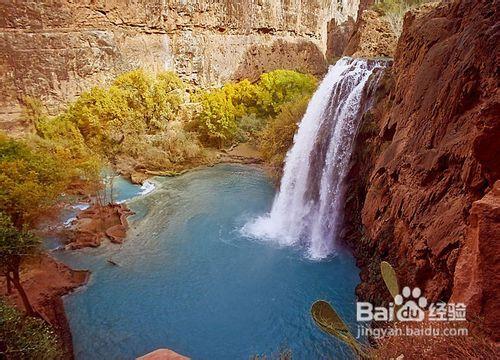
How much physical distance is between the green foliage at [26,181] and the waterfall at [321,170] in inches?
311

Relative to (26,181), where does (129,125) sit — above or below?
below

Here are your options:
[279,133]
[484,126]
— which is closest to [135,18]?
[279,133]

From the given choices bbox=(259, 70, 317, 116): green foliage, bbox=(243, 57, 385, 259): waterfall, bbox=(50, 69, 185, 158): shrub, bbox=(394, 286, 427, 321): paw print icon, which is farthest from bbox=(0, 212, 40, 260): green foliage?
bbox=(259, 70, 317, 116): green foliage

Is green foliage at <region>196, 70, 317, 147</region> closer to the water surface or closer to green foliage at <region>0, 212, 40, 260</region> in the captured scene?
the water surface

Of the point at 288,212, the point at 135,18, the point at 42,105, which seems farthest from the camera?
the point at 135,18

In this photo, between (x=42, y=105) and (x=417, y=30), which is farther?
(x=42, y=105)

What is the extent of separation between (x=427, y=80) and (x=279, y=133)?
37.7ft

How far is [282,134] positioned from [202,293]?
11294 mm

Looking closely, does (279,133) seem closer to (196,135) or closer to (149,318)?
(196,135)

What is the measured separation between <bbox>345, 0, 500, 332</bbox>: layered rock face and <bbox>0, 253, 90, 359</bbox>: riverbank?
900cm

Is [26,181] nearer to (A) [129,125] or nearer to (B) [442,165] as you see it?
(B) [442,165]

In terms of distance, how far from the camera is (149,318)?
10273 mm

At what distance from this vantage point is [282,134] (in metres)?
19.8

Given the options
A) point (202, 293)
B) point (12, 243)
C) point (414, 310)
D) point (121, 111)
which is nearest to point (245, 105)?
point (121, 111)
